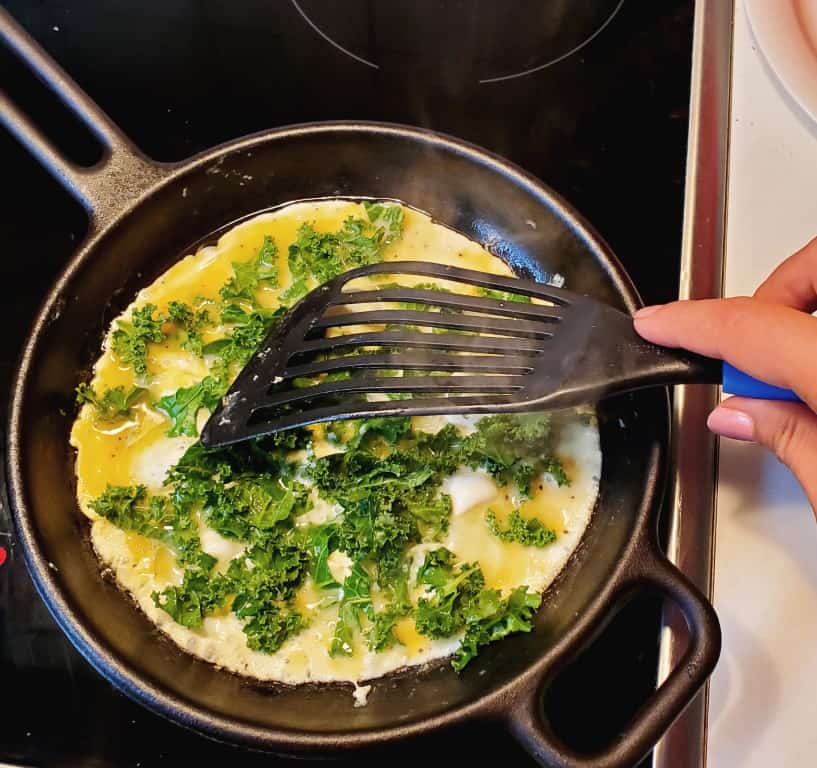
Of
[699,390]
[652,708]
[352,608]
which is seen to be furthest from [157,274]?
[652,708]

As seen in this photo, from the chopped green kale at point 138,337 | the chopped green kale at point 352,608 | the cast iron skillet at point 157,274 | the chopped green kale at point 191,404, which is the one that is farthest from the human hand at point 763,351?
the chopped green kale at point 138,337

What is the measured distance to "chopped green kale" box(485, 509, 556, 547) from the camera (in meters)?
1.27

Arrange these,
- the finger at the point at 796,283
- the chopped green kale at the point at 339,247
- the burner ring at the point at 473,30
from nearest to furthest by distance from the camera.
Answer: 1. the finger at the point at 796,283
2. the chopped green kale at the point at 339,247
3. the burner ring at the point at 473,30

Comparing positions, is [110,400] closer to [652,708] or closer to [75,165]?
[75,165]

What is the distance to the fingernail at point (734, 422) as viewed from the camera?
1.01 m

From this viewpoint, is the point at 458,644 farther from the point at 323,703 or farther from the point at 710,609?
the point at 710,609

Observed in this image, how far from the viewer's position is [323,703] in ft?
3.95

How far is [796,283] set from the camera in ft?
3.68

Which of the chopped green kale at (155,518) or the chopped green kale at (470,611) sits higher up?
the chopped green kale at (155,518)

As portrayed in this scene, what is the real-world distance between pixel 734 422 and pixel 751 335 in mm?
164

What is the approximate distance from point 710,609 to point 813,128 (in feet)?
3.03

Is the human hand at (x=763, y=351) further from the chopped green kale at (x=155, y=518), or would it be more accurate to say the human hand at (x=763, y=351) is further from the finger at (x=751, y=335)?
the chopped green kale at (x=155, y=518)

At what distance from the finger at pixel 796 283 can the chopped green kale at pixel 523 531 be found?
465 millimetres

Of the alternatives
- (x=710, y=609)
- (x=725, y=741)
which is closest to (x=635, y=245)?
(x=710, y=609)
